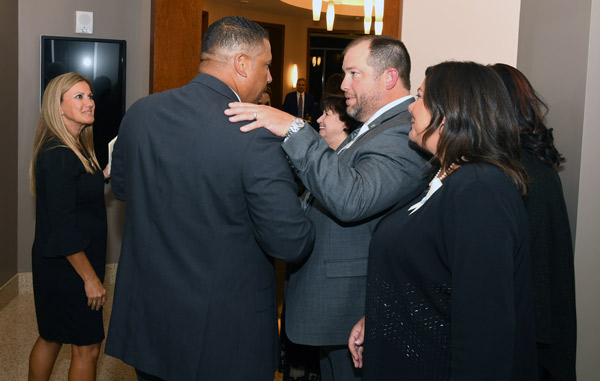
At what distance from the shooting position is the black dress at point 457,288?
129 centimetres

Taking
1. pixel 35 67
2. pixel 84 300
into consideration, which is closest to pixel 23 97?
pixel 35 67

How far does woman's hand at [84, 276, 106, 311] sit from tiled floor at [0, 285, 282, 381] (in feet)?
3.21

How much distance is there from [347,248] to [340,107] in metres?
1.20

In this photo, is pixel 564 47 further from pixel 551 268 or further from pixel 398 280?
pixel 398 280

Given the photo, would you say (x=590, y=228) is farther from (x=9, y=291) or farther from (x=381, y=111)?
(x=9, y=291)

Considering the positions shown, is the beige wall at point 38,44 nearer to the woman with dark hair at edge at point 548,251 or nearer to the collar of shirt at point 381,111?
the collar of shirt at point 381,111

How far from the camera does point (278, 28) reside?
12445mm

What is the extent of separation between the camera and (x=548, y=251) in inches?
76.0

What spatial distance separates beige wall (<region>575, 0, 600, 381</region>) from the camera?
211 centimetres

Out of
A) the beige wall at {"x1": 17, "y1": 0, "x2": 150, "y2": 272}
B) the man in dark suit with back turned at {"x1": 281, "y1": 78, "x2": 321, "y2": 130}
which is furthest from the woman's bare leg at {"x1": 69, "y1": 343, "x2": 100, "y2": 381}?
the man in dark suit with back turned at {"x1": 281, "y1": 78, "x2": 321, "y2": 130}

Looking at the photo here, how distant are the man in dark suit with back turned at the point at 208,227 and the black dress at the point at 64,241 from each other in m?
0.86

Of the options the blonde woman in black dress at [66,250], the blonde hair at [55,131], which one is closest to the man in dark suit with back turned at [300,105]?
the blonde hair at [55,131]

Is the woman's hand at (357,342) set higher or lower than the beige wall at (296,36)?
lower

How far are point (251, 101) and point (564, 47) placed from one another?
1.39m
